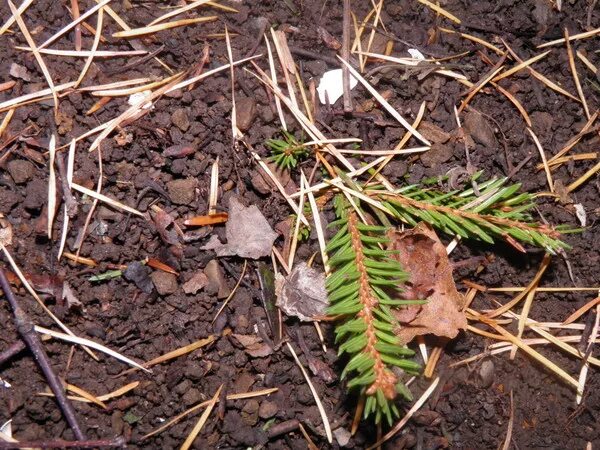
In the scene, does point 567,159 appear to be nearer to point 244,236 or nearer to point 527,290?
point 527,290

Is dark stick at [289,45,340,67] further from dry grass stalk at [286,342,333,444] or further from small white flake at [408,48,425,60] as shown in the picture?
dry grass stalk at [286,342,333,444]

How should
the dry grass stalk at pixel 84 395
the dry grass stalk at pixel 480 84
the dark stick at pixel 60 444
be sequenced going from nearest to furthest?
the dark stick at pixel 60 444
the dry grass stalk at pixel 84 395
the dry grass stalk at pixel 480 84

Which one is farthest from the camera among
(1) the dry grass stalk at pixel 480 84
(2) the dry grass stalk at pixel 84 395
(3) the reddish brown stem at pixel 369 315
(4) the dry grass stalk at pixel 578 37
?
(4) the dry grass stalk at pixel 578 37

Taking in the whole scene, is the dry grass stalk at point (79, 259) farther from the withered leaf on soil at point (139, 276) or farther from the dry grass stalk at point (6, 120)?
the dry grass stalk at point (6, 120)

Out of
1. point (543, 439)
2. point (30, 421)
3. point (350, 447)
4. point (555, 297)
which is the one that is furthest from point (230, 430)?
point (555, 297)

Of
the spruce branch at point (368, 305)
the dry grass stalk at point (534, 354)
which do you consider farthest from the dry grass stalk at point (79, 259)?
the dry grass stalk at point (534, 354)

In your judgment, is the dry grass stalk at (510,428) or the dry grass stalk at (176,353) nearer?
the dry grass stalk at (176,353)
